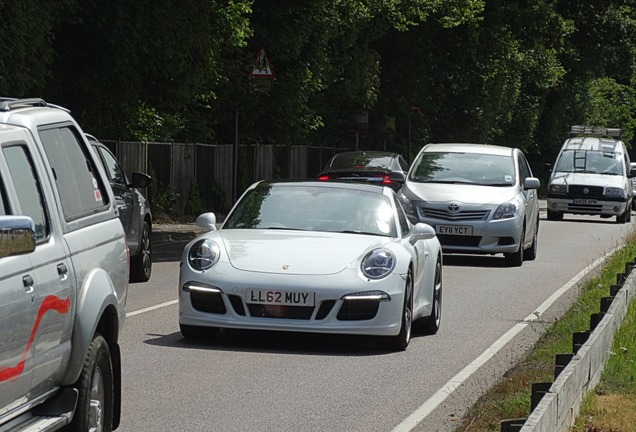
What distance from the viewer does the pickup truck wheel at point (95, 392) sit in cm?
682

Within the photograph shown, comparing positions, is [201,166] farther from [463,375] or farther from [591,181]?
[463,375]

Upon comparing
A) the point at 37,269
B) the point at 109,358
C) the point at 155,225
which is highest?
the point at 37,269

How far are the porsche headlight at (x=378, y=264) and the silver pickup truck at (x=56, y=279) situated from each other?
4.05 m

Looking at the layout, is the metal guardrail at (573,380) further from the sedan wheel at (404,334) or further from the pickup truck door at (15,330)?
the pickup truck door at (15,330)

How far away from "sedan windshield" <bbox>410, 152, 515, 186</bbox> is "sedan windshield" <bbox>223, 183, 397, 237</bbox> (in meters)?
9.99

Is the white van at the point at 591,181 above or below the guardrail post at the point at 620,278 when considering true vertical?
below

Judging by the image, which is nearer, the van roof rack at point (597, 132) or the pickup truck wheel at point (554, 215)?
the pickup truck wheel at point (554, 215)

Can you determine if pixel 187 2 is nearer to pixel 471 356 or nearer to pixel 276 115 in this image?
pixel 276 115

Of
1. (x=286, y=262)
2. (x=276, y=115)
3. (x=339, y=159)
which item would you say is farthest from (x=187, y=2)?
(x=286, y=262)

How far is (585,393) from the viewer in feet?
28.9

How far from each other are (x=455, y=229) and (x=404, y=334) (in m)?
10.1

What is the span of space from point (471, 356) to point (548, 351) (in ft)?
2.05

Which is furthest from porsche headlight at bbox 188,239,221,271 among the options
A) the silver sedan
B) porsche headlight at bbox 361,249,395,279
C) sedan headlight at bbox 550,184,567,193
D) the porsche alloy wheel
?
sedan headlight at bbox 550,184,567,193

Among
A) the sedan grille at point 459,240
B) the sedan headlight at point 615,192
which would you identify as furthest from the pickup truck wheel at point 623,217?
the sedan grille at point 459,240
